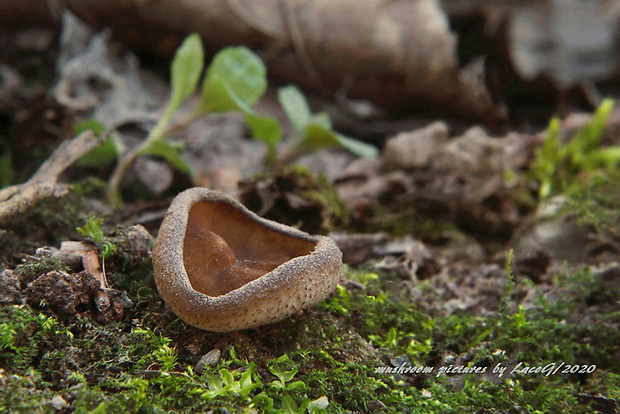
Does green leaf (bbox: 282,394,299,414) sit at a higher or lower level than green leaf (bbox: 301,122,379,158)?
lower

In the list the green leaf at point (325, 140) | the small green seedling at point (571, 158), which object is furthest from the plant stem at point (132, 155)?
the small green seedling at point (571, 158)

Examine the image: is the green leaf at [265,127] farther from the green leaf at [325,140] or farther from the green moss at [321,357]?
the green moss at [321,357]

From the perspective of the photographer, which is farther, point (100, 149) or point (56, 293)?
point (100, 149)

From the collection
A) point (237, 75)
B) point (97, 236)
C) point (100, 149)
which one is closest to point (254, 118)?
point (237, 75)

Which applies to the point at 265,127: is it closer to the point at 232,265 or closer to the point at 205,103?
the point at 205,103

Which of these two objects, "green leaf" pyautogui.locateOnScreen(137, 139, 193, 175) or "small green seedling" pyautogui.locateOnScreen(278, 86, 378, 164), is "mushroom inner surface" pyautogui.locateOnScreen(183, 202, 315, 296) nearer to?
"green leaf" pyautogui.locateOnScreen(137, 139, 193, 175)

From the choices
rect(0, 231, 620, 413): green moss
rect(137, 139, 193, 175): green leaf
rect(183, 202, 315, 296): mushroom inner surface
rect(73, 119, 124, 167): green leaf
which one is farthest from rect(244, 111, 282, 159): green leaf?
rect(0, 231, 620, 413): green moss

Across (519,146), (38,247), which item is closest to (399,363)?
(38,247)
